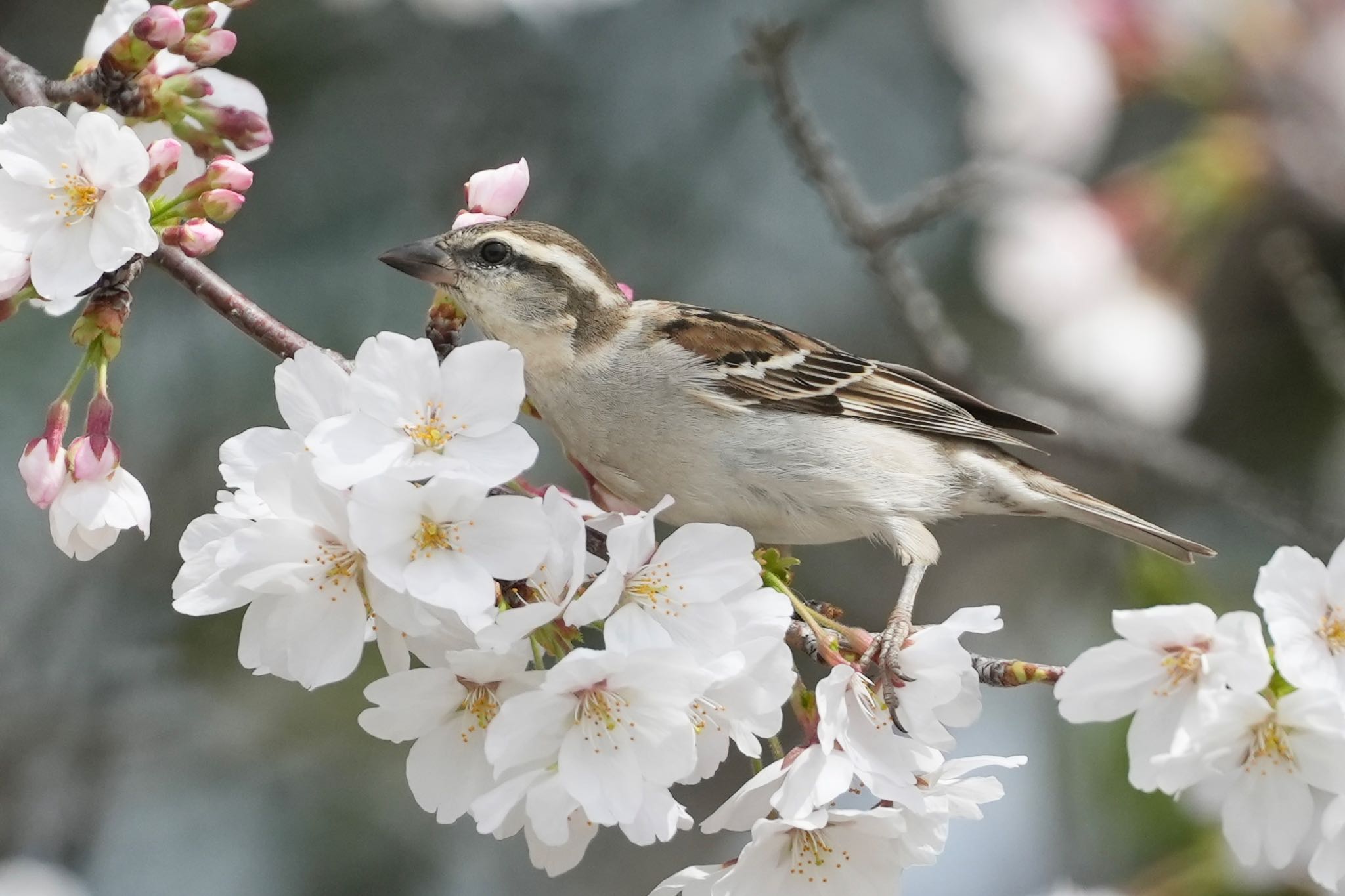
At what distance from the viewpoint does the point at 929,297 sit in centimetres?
509

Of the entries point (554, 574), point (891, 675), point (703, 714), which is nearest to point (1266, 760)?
point (891, 675)

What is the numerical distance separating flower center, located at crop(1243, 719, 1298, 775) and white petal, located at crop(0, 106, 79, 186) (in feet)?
6.81

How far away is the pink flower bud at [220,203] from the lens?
243cm

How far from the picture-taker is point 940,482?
3826 mm

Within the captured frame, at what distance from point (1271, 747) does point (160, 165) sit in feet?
6.66

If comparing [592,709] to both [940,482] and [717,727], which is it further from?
[940,482]

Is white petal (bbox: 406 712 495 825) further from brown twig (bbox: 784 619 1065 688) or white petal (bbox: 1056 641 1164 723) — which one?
white petal (bbox: 1056 641 1164 723)

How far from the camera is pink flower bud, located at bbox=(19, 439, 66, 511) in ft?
8.11

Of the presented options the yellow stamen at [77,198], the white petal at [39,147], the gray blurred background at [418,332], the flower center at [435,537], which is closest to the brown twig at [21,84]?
the white petal at [39,147]

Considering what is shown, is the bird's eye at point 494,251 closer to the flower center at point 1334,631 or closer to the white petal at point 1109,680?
the white petal at point 1109,680

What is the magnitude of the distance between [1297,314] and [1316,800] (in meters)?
2.94

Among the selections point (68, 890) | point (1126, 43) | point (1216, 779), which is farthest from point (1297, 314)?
point (68, 890)

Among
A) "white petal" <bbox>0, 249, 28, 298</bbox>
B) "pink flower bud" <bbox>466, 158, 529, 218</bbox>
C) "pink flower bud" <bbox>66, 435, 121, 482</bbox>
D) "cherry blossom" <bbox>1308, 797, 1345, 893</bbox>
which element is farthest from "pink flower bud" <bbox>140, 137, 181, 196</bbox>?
"cherry blossom" <bbox>1308, 797, 1345, 893</bbox>

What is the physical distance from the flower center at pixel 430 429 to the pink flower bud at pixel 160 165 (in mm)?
669
